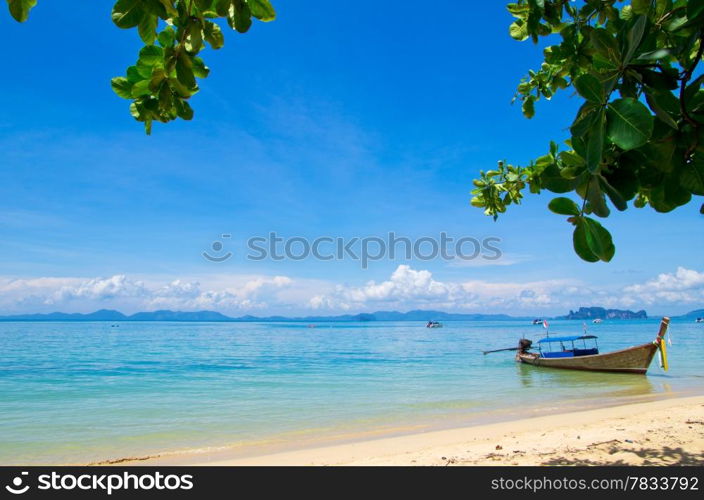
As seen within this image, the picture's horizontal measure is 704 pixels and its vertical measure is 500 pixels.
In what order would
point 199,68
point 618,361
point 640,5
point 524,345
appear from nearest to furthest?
1. point 199,68
2. point 640,5
3. point 618,361
4. point 524,345

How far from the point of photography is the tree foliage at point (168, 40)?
155 cm

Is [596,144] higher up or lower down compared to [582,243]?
higher up

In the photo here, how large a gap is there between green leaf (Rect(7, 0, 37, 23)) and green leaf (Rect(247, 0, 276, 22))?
762mm

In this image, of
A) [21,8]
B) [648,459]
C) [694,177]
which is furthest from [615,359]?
[21,8]

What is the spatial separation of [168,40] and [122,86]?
34 cm

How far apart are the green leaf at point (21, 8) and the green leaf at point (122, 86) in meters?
0.38

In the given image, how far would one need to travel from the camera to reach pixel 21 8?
1.55 meters

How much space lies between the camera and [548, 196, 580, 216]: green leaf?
65.1 inches

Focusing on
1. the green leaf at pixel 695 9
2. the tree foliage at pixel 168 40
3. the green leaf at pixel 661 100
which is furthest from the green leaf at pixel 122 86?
the green leaf at pixel 695 9

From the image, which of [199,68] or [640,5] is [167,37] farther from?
[640,5]
